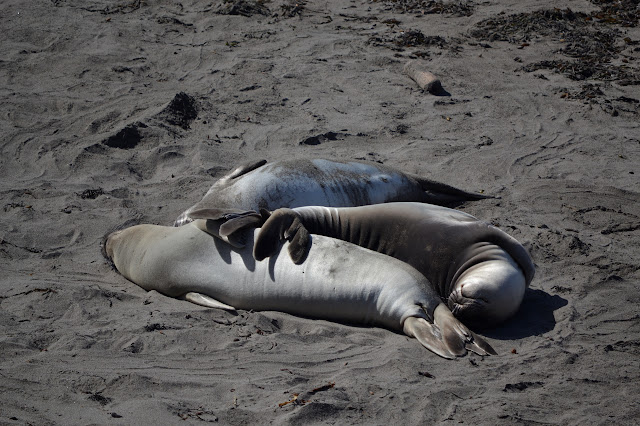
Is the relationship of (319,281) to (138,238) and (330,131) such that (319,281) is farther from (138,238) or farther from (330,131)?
(330,131)

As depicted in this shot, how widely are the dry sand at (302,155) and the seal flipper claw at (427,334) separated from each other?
8 cm

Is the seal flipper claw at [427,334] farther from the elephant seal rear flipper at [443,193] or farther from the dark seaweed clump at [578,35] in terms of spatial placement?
the dark seaweed clump at [578,35]

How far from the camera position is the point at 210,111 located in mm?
7566

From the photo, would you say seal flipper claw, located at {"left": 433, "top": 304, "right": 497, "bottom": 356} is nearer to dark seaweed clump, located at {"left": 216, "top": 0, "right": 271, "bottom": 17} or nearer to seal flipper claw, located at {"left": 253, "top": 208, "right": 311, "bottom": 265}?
seal flipper claw, located at {"left": 253, "top": 208, "right": 311, "bottom": 265}

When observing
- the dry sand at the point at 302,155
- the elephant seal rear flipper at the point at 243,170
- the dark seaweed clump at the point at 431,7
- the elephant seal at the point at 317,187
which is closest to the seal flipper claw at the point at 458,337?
the dry sand at the point at 302,155

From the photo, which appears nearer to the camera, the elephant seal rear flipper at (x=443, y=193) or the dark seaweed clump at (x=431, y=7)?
the elephant seal rear flipper at (x=443, y=193)

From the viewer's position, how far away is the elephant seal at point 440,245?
4.36 m

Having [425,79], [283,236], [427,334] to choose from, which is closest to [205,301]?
[283,236]

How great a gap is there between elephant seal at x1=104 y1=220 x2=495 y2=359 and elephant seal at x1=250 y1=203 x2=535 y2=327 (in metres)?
0.14

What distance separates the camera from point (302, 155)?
6.72m

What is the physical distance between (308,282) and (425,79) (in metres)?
4.24

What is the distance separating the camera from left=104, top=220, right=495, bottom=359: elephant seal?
4.36m

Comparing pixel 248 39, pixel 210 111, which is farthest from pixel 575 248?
pixel 248 39

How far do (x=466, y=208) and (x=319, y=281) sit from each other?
6.33 feet
